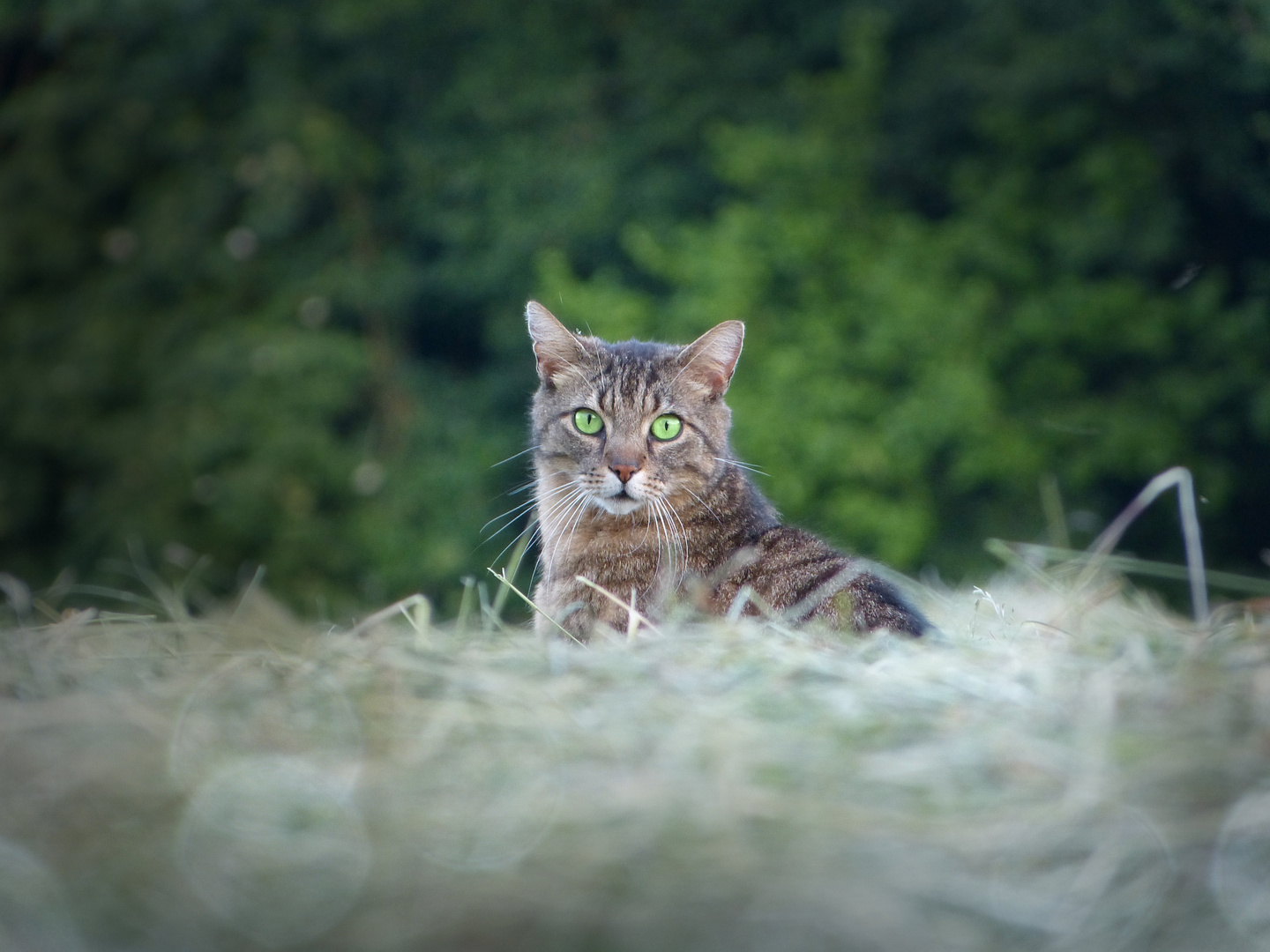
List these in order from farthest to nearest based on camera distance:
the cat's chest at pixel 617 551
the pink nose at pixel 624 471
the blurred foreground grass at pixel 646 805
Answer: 1. the pink nose at pixel 624 471
2. the cat's chest at pixel 617 551
3. the blurred foreground grass at pixel 646 805

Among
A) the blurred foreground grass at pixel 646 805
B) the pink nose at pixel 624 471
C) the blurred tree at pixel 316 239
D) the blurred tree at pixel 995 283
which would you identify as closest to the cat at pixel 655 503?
the pink nose at pixel 624 471

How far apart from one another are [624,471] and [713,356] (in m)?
0.40

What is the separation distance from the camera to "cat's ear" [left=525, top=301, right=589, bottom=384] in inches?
103

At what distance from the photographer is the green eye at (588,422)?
2.50m

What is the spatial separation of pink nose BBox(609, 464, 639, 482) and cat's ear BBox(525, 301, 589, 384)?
1.24 feet

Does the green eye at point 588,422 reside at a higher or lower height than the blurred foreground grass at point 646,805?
higher

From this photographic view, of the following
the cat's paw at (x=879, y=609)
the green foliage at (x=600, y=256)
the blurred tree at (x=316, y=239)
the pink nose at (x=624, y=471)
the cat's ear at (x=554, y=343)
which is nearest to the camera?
the cat's paw at (x=879, y=609)

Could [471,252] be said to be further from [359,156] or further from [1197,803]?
[1197,803]

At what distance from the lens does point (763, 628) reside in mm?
1503

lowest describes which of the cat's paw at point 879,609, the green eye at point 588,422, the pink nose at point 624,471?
the cat's paw at point 879,609

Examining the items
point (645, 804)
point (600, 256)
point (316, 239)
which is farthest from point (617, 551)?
point (316, 239)

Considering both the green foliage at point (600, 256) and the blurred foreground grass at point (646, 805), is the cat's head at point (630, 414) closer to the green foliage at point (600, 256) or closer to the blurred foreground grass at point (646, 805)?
the blurred foreground grass at point (646, 805)

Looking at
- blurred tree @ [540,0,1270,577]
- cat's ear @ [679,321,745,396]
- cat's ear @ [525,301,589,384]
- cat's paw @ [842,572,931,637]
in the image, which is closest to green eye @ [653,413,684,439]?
cat's ear @ [679,321,745,396]

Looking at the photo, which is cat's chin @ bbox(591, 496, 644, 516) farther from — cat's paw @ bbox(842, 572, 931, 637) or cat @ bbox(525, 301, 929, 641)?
cat's paw @ bbox(842, 572, 931, 637)
